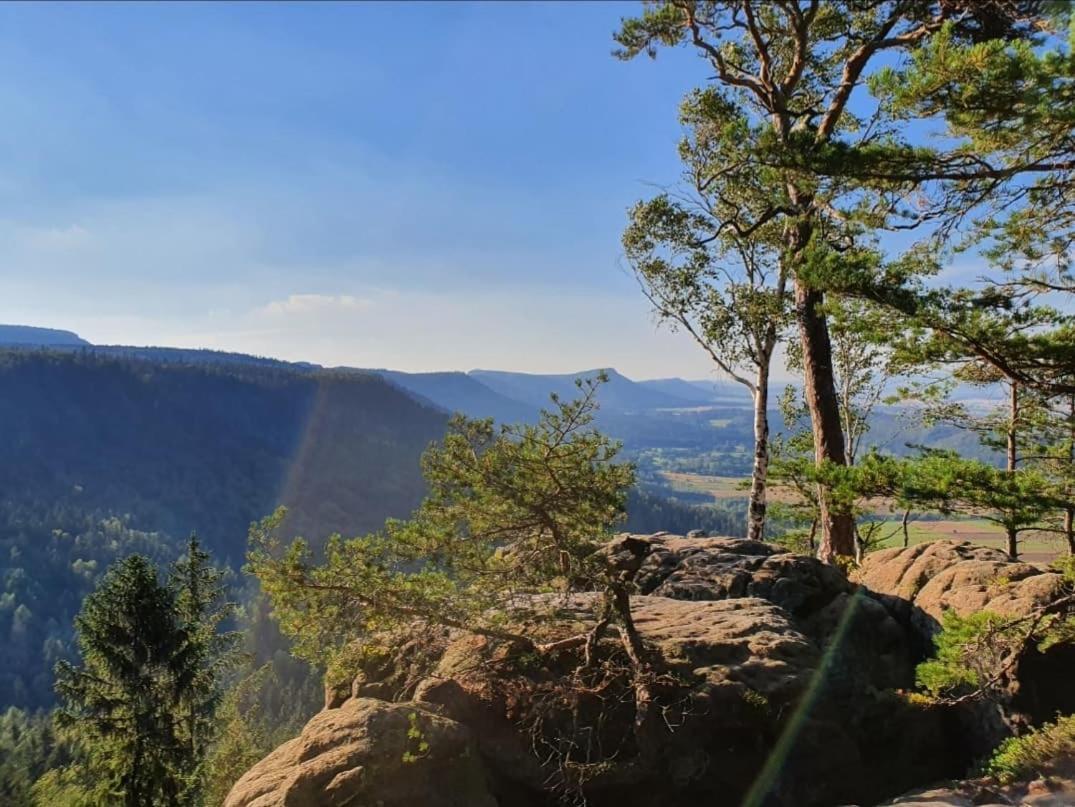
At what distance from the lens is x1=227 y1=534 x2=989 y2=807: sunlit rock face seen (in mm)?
8039

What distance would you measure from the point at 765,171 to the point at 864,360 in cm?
1636

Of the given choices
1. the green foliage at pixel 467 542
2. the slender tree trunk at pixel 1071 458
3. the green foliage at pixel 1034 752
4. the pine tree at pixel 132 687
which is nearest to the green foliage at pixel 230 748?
the pine tree at pixel 132 687

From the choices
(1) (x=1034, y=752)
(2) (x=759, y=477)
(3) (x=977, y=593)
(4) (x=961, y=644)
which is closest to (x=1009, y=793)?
(1) (x=1034, y=752)

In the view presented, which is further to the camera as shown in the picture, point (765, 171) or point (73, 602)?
point (73, 602)

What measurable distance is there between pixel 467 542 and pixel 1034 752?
24.4 ft

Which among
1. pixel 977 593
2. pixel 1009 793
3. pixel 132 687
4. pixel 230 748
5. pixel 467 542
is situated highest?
pixel 467 542

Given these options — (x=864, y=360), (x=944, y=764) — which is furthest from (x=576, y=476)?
(x=864, y=360)

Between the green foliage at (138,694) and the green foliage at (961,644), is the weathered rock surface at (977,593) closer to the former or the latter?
the green foliage at (961,644)

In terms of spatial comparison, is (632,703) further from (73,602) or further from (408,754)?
(73,602)

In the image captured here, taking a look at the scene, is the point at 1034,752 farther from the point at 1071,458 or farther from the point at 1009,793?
the point at 1071,458

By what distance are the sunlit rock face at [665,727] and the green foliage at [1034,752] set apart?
5.16 feet

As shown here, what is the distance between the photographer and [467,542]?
9.30 m

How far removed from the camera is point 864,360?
22.9 metres

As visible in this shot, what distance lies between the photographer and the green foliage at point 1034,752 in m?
7.58
